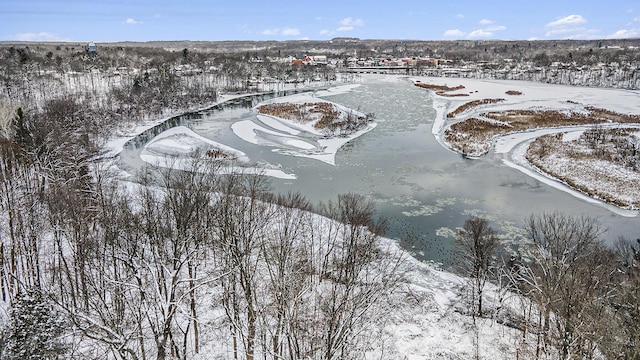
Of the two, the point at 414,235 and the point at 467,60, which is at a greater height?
the point at 467,60

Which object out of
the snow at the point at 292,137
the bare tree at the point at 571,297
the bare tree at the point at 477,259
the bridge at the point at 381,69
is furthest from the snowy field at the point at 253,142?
the bridge at the point at 381,69

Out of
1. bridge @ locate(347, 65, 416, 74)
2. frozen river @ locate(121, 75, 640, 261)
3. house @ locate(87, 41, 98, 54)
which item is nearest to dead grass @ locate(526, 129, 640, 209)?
frozen river @ locate(121, 75, 640, 261)

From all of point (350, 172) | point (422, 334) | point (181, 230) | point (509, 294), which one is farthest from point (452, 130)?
point (181, 230)

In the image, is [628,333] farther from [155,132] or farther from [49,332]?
[155,132]

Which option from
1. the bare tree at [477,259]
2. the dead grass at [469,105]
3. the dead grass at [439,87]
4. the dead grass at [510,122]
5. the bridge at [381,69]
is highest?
the bridge at [381,69]

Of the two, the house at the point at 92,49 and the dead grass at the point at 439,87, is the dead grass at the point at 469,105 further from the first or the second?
the house at the point at 92,49

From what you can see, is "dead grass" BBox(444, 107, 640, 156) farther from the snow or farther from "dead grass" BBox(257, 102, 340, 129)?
"dead grass" BBox(257, 102, 340, 129)
